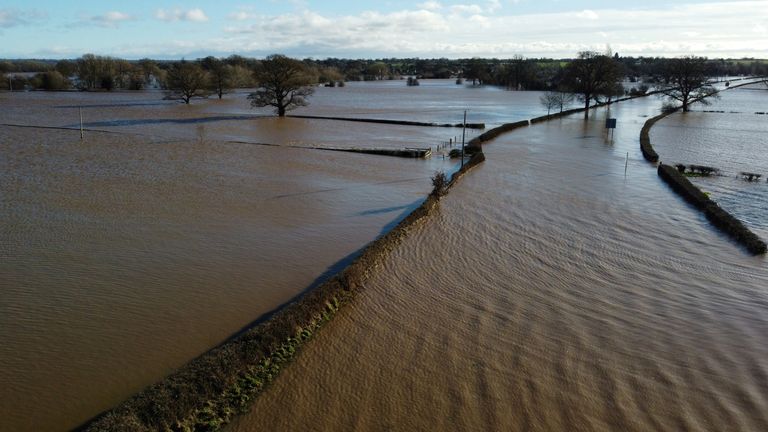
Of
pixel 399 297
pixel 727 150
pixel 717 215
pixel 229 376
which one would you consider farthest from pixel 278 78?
pixel 229 376

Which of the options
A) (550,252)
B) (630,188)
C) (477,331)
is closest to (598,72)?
(630,188)

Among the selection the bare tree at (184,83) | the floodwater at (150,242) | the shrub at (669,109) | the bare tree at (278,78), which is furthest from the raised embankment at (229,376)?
the bare tree at (184,83)

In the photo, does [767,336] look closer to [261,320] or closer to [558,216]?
[558,216]

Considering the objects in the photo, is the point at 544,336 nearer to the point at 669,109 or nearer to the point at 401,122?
the point at 401,122

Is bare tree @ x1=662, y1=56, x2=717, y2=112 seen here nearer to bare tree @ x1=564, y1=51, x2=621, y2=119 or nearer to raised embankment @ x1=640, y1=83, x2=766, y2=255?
bare tree @ x1=564, y1=51, x2=621, y2=119

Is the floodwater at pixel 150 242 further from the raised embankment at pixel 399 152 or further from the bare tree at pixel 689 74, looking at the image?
the bare tree at pixel 689 74

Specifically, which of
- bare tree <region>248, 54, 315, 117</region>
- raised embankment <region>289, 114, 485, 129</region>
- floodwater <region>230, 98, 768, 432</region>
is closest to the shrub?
raised embankment <region>289, 114, 485, 129</region>
